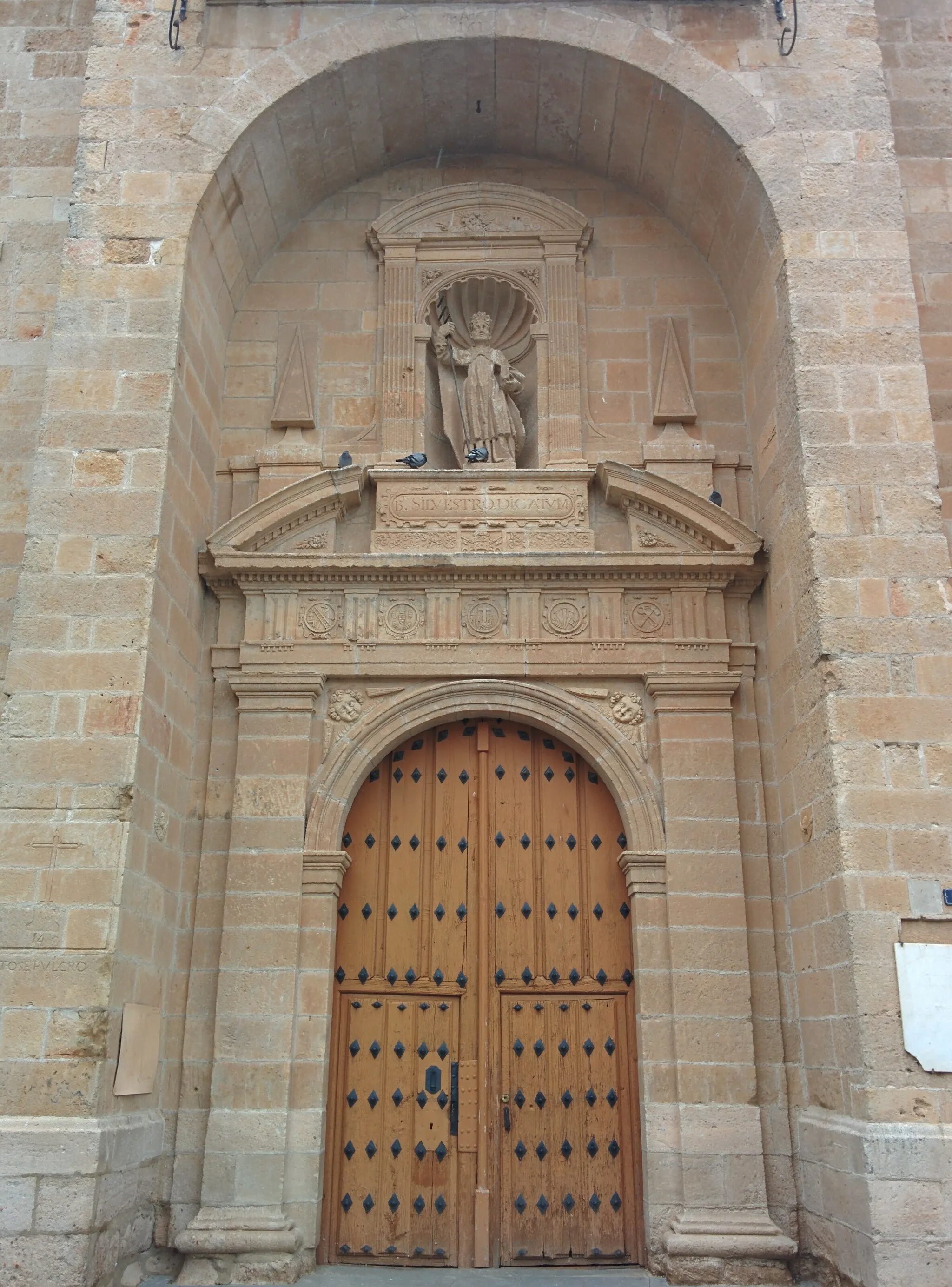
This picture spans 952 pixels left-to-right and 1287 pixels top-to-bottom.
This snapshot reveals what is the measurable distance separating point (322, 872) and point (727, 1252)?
254 cm

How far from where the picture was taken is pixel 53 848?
510 cm

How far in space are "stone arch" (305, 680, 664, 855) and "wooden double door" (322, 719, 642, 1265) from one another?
0.72 feet

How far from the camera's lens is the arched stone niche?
6.76 m

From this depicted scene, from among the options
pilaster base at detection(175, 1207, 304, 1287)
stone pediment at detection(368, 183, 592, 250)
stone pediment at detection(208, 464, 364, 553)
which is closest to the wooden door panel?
pilaster base at detection(175, 1207, 304, 1287)

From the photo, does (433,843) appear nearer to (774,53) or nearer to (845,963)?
(845,963)

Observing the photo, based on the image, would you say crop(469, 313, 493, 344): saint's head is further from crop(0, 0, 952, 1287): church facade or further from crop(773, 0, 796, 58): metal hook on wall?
crop(773, 0, 796, 58): metal hook on wall

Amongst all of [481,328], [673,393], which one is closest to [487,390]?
[481,328]

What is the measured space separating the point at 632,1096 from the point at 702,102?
208 inches

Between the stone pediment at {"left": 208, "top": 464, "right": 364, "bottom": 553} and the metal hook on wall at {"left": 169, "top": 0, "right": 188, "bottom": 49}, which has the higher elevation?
the metal hook on wall at {"left": 169, "top": 0, "right": 188, "bottom": 49}

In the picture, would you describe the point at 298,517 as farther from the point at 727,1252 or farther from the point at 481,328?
the point at 727,1252

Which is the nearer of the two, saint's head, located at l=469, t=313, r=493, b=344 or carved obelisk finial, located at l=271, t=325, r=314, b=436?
carved obelisk finial, located at l=271, t=325, r=314, b=436

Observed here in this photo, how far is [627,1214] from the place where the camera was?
5543 mm

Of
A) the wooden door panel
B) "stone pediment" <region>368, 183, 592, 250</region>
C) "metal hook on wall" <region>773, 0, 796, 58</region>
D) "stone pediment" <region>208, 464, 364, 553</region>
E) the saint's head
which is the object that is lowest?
the wooden door panel

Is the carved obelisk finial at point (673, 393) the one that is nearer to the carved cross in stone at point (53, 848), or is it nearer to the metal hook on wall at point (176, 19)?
the metal hook on wall at point (176, 19)
